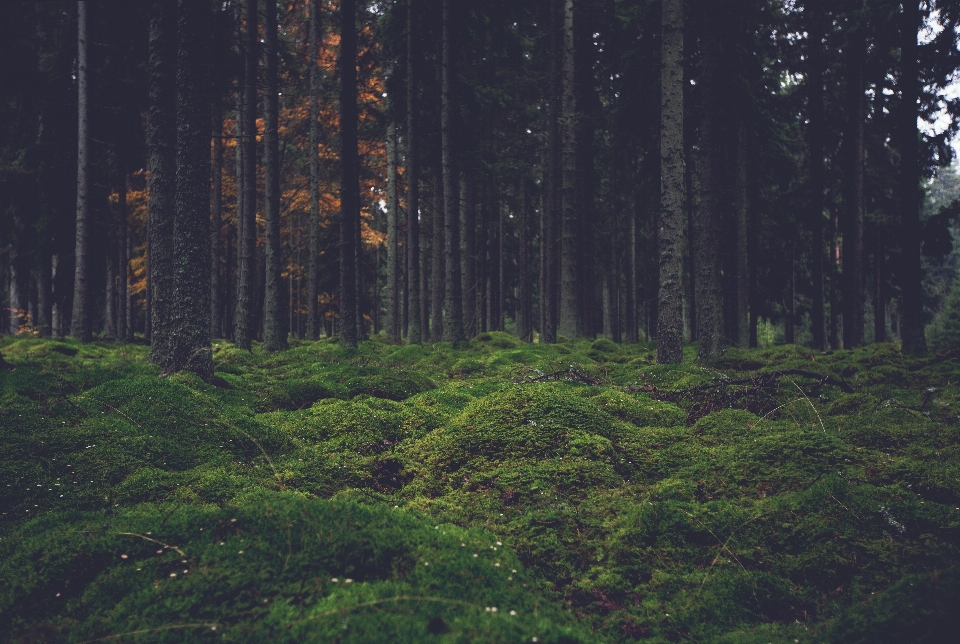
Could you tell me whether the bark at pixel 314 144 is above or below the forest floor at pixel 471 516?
above

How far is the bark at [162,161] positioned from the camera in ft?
28.6

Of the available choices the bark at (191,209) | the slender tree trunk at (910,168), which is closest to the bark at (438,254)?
the bark at (191,209)

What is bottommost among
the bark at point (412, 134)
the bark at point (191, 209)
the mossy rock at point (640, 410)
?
the mossy rock at point (640, 410)

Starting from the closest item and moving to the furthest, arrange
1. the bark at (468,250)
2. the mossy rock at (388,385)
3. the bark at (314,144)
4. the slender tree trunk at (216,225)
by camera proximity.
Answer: the mossy rock at (388,385) → the bark at (314,144) → the slender tree trunk at (216,225) → the bark at (468,250)

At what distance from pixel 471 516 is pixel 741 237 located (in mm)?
16085

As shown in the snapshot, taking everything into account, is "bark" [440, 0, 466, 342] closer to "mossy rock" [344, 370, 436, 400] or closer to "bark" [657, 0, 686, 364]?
Answer: "bark" [657, 0, 686, 364]

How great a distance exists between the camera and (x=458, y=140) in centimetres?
1814

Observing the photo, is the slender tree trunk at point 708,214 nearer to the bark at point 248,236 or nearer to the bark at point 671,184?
the bark at point 671,184

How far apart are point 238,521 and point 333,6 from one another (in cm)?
2318

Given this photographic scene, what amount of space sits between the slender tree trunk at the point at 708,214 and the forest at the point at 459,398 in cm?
9

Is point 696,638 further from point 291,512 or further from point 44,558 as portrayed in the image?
point 44,558

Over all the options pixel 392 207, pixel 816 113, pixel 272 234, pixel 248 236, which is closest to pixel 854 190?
pixel 816 113

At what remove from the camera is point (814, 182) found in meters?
20.2

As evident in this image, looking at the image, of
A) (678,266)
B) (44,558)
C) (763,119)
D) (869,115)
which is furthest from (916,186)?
(44,558)
